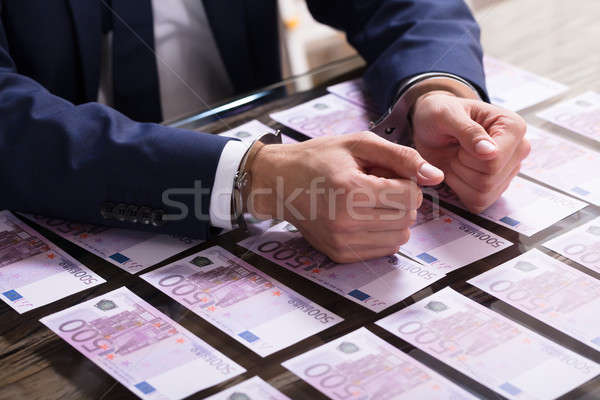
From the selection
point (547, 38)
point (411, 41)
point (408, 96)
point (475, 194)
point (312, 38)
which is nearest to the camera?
point (475, 194)

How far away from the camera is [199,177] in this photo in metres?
1.11

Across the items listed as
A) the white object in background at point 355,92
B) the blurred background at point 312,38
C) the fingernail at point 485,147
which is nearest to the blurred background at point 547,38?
the white object in background at point 355,92

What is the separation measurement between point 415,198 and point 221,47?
81cm

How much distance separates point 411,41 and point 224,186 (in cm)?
53

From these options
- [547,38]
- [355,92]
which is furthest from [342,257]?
[547,38]

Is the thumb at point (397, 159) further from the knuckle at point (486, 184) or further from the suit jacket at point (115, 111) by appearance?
the suit jacket at point (115, 111)

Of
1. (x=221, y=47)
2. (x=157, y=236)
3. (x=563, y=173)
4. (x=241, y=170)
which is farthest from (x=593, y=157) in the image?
(x=221, y=47)

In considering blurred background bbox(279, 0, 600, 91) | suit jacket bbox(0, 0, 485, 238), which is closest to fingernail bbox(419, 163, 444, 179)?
suit jacket bbox(0, 0, 485, 238)

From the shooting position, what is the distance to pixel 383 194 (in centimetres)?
103

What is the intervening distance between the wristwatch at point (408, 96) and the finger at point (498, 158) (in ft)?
0.47

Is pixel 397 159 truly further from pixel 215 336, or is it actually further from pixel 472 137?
pixel 215 336

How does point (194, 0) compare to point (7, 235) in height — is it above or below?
above

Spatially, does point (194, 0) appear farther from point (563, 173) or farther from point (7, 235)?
point (563, 173)

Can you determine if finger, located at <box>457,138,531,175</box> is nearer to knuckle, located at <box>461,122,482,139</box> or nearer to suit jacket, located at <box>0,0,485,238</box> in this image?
knuckle, located at <box>461,122,482,139</box>
